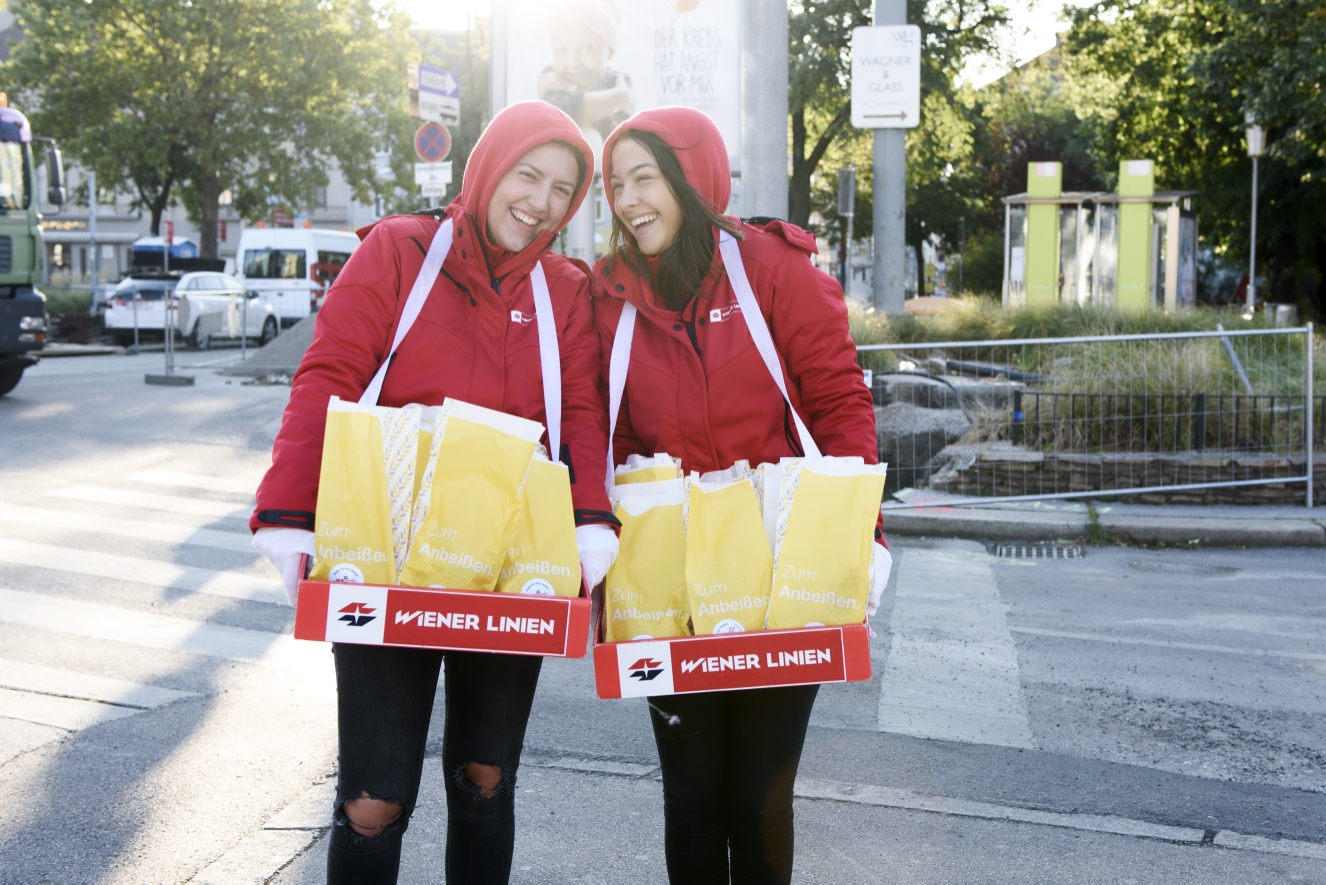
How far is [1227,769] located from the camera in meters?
4.06

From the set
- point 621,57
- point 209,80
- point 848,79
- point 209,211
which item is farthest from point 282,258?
point 621,57

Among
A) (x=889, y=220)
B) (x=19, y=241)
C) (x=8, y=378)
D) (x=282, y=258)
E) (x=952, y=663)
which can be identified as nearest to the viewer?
(x=952, y=663)

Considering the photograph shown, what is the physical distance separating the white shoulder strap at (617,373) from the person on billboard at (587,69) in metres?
8.62

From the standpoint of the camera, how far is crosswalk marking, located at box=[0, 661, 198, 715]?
4.64m

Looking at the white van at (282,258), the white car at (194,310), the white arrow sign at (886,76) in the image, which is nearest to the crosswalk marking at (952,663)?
the white arrow sign at (886,76)

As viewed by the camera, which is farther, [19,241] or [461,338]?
[19,241]

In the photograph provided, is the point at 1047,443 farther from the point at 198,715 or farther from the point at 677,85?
the point at 198,715

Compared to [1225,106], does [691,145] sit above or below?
below

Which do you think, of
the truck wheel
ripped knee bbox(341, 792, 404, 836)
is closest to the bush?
the truck wheel

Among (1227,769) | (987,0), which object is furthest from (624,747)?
(987,0)

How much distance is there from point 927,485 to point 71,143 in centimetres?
3050

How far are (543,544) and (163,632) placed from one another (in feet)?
13.1

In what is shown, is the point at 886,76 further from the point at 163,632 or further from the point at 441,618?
the point at 441,618

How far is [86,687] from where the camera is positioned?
478cm
